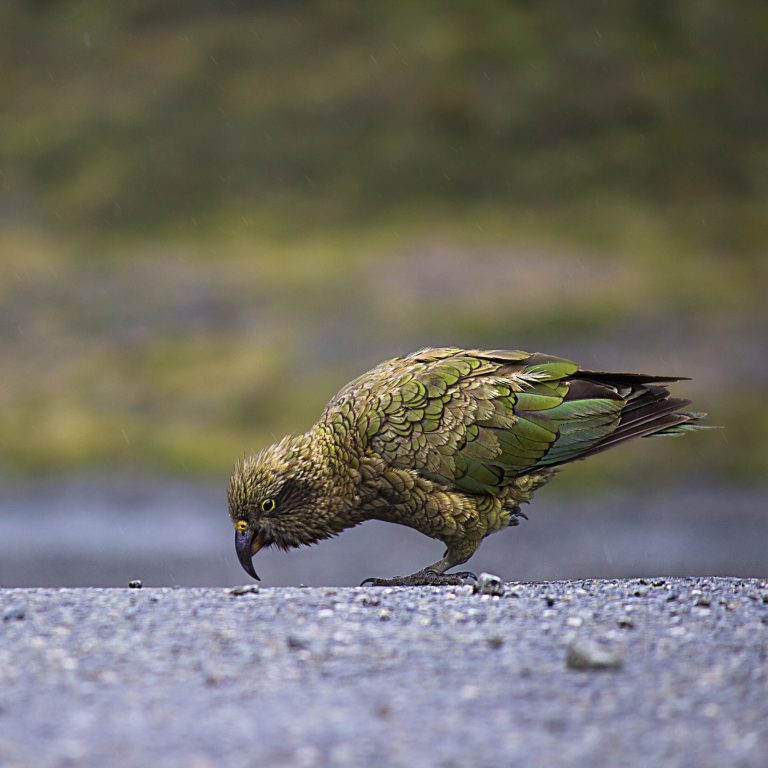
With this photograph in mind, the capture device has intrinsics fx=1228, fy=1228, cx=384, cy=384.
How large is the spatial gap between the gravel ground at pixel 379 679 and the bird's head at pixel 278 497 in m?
1.34

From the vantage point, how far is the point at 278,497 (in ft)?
25.7

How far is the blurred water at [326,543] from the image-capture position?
22906 mm

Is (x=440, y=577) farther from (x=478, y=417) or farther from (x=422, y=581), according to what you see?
(x=478, y=417)

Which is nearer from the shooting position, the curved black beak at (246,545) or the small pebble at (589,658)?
the small pebble at (589,658)

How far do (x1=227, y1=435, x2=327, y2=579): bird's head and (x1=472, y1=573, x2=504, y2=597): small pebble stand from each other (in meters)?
1.35

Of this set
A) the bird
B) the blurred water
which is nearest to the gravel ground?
the bird

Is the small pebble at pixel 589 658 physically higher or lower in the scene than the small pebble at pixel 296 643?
lower

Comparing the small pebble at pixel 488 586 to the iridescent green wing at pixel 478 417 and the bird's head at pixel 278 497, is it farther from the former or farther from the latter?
the bird's head at pixel 278 497

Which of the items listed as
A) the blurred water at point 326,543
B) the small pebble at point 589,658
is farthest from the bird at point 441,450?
the blurred water at point 326,543

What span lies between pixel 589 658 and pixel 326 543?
21775 mm

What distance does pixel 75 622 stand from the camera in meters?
5.73

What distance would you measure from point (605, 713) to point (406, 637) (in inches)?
49.5

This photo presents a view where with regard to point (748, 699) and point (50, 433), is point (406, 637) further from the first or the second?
point (50, 433)

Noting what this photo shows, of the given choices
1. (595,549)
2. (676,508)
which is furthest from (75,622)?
(676,508)
